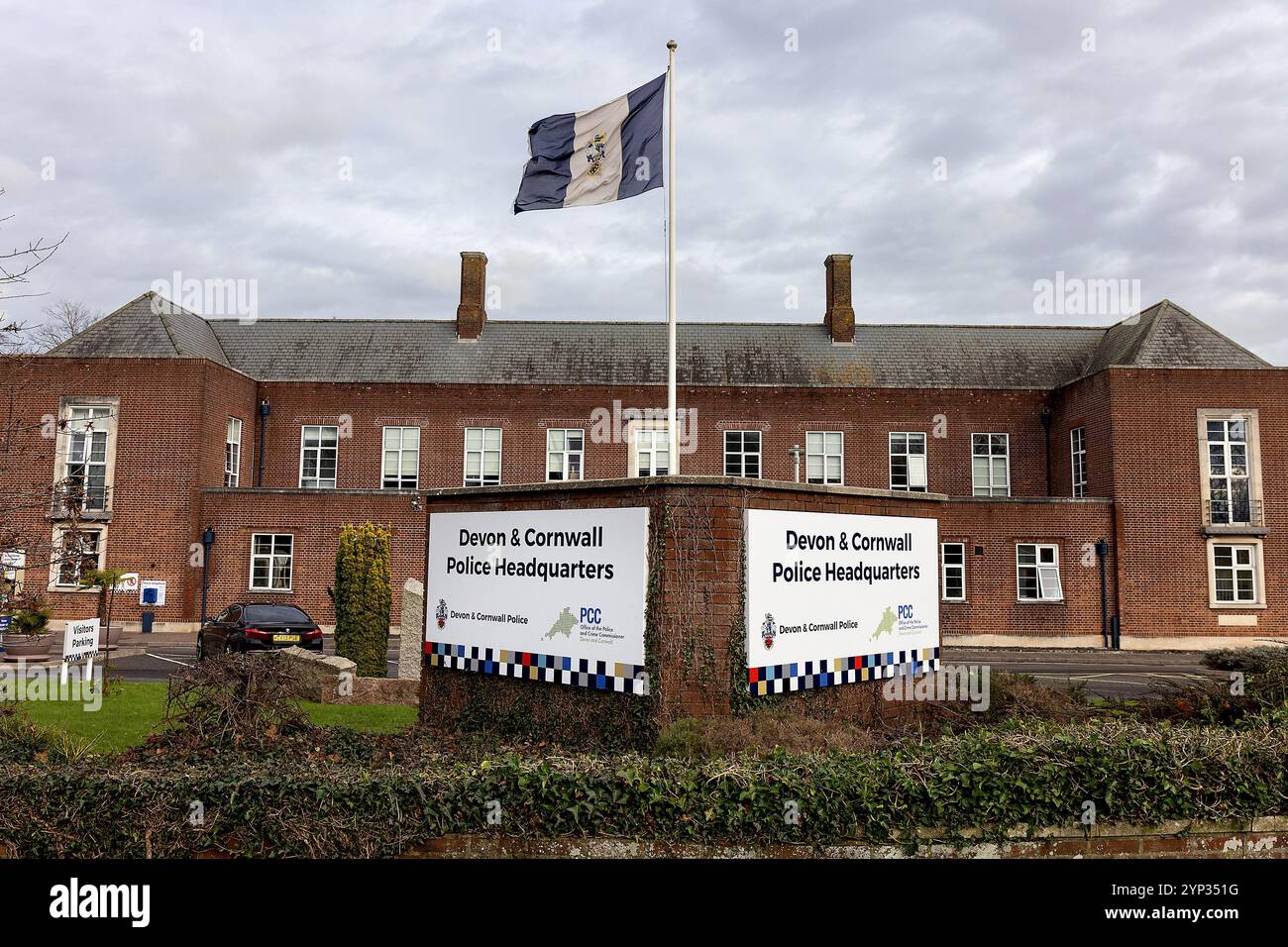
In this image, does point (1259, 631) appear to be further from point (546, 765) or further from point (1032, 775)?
point (546, 765)

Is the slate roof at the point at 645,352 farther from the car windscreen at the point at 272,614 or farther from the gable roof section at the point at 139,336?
the car windscreen at the point at 272,614

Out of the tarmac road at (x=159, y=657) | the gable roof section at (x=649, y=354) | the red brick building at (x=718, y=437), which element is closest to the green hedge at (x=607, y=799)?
the tarmac road at (x=159, y=657)

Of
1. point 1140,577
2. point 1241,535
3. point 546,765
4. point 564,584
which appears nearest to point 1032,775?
point 546,765

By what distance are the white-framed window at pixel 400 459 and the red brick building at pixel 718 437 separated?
0.25ft

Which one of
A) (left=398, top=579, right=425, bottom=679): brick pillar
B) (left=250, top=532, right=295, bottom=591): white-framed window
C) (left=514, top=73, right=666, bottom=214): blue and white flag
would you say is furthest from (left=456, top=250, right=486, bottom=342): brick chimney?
(left=514, top=73, right=666, bottom=214): blue and white flag

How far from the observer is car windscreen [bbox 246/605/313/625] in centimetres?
1747

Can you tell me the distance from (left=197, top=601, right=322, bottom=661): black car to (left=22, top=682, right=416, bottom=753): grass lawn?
385 centimetres

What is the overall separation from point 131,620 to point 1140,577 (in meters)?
30.8

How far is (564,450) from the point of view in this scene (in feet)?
102

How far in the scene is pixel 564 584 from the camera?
813cm

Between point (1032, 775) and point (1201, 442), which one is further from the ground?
point (1201, 442)

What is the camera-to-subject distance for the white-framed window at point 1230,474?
27141 mm

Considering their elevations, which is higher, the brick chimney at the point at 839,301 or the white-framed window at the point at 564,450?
the brick chimney at the point at 839,301

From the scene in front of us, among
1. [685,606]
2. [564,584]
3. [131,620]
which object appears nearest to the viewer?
[685,606]
